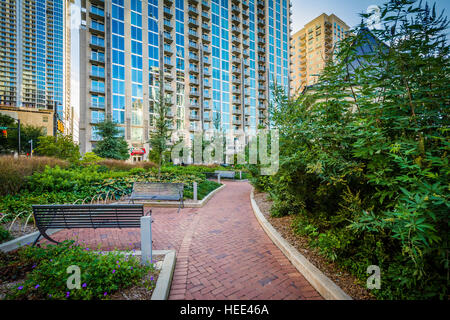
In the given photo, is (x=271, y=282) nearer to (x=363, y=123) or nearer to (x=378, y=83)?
(x=363, y=123)

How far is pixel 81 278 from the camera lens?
226cm

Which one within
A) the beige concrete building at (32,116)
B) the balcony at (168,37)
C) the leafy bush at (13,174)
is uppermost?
the balcony at (168,37)

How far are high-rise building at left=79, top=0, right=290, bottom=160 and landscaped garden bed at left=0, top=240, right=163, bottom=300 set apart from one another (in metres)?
19.7

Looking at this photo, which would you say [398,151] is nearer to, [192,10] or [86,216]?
[86,216]

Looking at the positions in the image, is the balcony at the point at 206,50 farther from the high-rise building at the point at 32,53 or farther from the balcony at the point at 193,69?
the high-rise building at the point at 32,53

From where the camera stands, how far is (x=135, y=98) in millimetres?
34812

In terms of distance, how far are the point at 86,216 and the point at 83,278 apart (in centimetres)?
178

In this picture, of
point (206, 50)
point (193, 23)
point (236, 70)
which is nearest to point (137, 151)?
point (206, 50)

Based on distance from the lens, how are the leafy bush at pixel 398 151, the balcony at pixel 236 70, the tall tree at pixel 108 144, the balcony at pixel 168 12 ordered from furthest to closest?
the balcony at pixel 236 70
the balcony at pixel 168 12
the tall tree at pixel 108 144
the leafy bush at pixel 398 151

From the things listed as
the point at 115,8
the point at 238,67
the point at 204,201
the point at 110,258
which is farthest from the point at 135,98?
the point at 110,258

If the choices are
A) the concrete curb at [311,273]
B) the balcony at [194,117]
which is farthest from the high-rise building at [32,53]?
the concrete curb at [311,273]

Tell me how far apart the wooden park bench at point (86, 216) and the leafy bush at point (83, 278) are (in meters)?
0.86

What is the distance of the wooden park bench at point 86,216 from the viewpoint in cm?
358

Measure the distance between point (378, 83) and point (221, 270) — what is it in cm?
344
